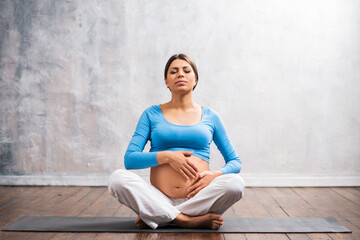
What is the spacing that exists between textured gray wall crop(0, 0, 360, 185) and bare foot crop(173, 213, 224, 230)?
62.2 inches

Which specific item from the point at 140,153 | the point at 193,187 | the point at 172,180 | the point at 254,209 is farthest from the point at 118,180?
the point at 254,209

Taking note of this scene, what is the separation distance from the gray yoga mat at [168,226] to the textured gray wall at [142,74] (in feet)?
4.37

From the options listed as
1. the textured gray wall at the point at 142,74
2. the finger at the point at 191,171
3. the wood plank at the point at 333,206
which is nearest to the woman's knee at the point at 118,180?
the finger at the point at 191,171

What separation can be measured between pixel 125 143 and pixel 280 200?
1499 mm

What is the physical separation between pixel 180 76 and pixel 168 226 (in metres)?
0.86

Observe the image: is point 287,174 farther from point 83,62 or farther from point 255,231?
point 83,62

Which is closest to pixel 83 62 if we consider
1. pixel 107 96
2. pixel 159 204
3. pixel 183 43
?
pixel 107 96

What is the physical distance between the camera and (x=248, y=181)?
3.67 m

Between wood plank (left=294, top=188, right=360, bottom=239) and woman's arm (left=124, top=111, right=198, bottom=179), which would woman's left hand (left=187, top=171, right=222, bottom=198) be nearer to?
woman's arm (left=124, top=111, right=198, bottom=179)

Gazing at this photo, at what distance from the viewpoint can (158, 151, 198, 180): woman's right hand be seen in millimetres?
2126

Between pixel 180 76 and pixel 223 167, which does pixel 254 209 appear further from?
pixel 180 76

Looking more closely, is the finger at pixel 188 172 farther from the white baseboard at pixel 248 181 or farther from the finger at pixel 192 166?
the white baseboard at pixel 248 181

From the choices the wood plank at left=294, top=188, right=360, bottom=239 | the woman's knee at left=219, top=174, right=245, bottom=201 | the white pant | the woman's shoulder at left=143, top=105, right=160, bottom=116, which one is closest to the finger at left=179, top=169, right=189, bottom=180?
the white pant

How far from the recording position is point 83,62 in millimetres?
3723
